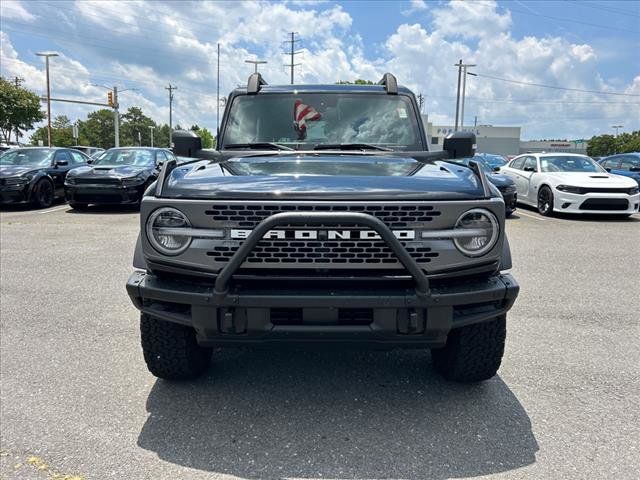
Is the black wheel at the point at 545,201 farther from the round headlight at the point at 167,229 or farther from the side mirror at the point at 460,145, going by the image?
the round headlight at the point at 167,229

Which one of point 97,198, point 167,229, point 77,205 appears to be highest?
point 167,229

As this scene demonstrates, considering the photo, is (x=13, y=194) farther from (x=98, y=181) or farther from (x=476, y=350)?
(x=476, y=350)

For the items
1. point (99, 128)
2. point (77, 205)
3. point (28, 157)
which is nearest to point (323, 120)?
point (77, 205)

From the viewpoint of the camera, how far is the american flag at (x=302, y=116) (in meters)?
3.81

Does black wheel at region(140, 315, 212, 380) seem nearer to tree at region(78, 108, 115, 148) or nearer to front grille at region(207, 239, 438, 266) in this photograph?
front grille at region(207, 239, 438, 266)

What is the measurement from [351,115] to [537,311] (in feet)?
8.05

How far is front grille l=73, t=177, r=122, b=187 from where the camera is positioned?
11.0 metres

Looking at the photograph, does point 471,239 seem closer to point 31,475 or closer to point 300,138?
point 300,138

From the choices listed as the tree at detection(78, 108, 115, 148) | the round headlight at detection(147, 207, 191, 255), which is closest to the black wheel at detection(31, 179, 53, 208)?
the round headlight at detection(147, 207, 191, 255)

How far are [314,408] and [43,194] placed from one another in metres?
11.3

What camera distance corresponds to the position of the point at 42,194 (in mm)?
11875

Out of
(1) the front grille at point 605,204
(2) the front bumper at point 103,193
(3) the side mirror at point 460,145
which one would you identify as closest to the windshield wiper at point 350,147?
(3) the side mirror at point 460,145

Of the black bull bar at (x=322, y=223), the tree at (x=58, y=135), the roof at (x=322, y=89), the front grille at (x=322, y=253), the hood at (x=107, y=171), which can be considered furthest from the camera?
the tree at (x=58, y=135)

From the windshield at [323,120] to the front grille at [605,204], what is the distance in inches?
319
